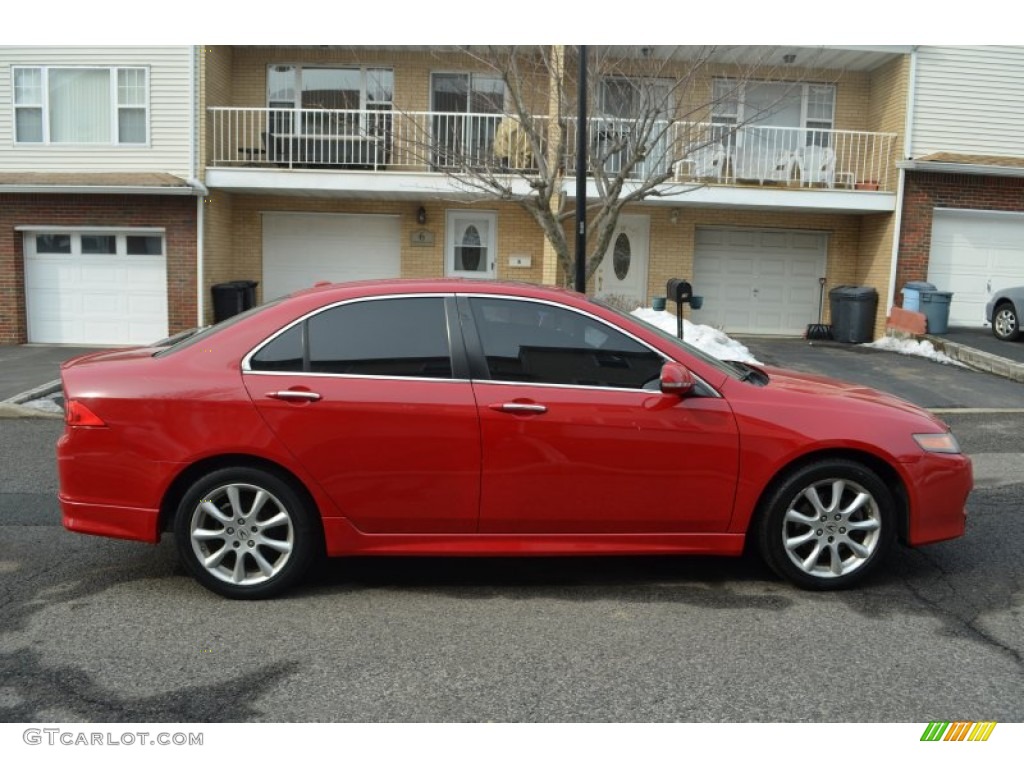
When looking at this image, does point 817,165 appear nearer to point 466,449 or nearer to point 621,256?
point 621,256

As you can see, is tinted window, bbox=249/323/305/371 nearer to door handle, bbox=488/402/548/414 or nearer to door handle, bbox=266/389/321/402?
door handle, bbox=266/389/321/402

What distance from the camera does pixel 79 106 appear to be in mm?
16484

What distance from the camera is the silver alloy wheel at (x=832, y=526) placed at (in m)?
4.62

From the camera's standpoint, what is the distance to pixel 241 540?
451 centimetres

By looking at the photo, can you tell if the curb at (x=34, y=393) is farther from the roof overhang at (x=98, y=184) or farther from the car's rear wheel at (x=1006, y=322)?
the car's rear wheel at (x=1006, y=322)

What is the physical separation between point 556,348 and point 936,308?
43.5 ft

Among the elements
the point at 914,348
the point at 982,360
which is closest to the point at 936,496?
the point at 982,360

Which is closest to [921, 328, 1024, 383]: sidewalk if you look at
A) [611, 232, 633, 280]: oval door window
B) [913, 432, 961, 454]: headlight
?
[611, 232, 633, 280]: oval door window

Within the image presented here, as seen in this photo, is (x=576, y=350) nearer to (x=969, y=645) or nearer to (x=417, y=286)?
(x=417, y=286)

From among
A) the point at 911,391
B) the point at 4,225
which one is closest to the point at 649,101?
the point at 911,391

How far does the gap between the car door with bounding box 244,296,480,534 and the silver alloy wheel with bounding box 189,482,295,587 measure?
29 centimetres

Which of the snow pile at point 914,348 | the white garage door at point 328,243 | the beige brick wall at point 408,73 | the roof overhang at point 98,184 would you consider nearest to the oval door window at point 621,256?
the beige brick wall at point 408,73

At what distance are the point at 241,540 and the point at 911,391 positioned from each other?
9787 mm

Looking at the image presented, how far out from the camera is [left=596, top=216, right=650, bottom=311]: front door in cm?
1797
